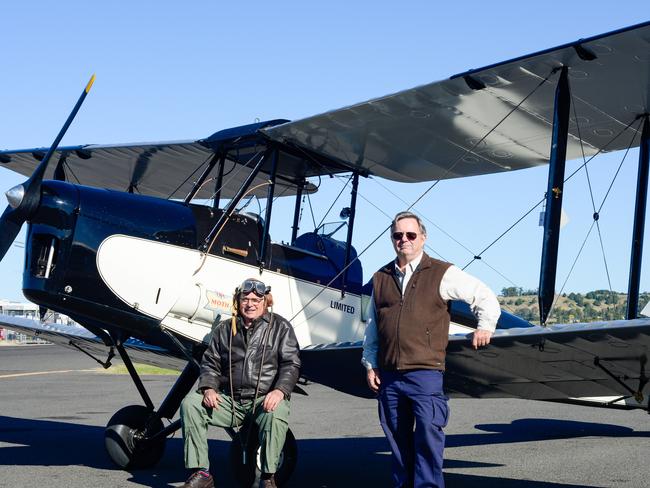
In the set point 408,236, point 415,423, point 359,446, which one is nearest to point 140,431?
point 359,446

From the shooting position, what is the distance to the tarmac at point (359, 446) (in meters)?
7.04

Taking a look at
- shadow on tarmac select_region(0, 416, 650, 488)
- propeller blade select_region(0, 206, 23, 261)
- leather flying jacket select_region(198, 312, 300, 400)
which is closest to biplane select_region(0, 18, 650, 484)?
propeller blade select_region(0, 206, 23, 261)

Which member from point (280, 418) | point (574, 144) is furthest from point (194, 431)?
point (574, 144)

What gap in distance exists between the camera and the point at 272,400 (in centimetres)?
584

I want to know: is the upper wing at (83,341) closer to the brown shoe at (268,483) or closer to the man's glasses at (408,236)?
the brown shoe at (268,483)

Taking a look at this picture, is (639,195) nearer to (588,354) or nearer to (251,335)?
(588,354)

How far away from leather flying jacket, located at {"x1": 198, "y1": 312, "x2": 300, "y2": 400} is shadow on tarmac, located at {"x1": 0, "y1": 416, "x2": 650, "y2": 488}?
4.01 ft

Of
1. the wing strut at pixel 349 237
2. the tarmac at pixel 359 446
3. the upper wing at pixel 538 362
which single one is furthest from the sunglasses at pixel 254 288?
the wing strut at pixel 349 237

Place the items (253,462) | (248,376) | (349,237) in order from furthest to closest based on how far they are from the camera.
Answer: (349,237) < (253,462) < (248,376)

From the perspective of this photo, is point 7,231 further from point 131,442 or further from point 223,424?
point 223,424

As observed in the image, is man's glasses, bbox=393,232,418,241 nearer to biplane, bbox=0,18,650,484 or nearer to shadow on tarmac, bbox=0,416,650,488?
biplane, bbox=0,18,650,484

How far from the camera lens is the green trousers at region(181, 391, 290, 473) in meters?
5.78

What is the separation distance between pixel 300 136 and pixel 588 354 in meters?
3.50

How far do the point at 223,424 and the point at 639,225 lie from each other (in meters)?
4.82
